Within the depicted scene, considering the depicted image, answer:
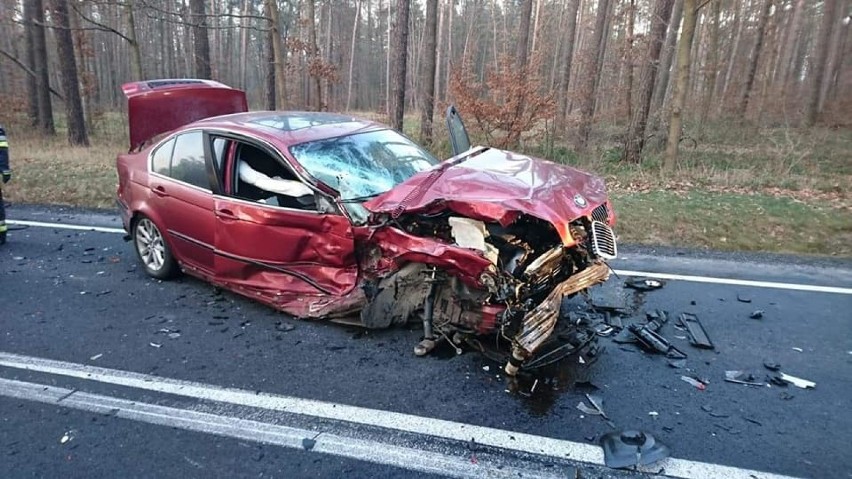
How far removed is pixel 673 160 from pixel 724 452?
8719mm

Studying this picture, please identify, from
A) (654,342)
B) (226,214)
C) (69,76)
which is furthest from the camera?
(69,76)

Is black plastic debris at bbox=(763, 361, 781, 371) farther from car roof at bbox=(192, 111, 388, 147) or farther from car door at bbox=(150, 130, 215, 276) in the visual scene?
car door at bbox=(150, 130, 215, 276)

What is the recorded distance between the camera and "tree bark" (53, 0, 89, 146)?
538 inches

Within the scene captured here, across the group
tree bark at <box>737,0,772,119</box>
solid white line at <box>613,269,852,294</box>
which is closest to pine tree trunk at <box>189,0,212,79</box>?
solid white line at <box>613,269,852,294</box>

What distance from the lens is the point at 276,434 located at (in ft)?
8.89

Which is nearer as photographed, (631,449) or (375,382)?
(631,449)

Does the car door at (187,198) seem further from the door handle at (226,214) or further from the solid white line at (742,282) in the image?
the solid white line at (742,282)

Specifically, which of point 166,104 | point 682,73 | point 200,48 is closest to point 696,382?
point 166,104

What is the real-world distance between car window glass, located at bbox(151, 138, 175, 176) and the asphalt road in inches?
44.5

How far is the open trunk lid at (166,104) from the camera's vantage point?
5438mm

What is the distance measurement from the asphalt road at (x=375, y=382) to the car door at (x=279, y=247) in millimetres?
303

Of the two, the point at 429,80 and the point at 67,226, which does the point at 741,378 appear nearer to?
the point at 67,226

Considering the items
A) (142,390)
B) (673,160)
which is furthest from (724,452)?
(673,160)

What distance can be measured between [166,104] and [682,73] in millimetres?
9015
